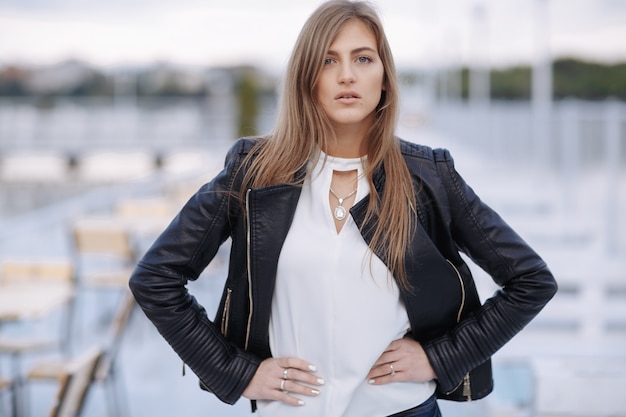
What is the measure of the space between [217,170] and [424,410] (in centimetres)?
984

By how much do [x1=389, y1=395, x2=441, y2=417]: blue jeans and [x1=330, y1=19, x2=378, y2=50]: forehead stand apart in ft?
2.31


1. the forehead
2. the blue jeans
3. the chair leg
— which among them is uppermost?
the forehead

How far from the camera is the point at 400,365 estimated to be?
155 centimetres

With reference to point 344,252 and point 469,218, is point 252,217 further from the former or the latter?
point 469,218

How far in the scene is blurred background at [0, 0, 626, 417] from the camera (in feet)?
12.0

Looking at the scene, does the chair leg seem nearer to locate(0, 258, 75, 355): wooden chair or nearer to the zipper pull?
locate(0, 258, 75, 355): wooden chair

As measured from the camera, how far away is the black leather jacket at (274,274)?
1.50 m

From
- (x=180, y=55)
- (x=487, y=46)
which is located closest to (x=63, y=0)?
(x=487, y=46)

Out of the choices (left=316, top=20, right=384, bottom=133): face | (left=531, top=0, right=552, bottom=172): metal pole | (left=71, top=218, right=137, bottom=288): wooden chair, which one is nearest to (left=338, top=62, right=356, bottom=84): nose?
(left=316, top=20, right=384, bottom=133): face

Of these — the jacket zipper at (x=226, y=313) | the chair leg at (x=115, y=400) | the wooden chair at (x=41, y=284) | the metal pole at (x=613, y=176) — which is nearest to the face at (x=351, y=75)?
the jacket zipper at (x=226, y=313)

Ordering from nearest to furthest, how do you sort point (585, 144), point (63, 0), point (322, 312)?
point (322, 312) → point (585, 144) → point (63, 0)

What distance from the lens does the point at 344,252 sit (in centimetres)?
151

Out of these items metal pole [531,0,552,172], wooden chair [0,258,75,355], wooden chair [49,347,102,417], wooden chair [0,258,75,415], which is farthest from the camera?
metal pole [531,0,552,172]

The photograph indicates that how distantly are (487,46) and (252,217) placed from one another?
12647 mm
